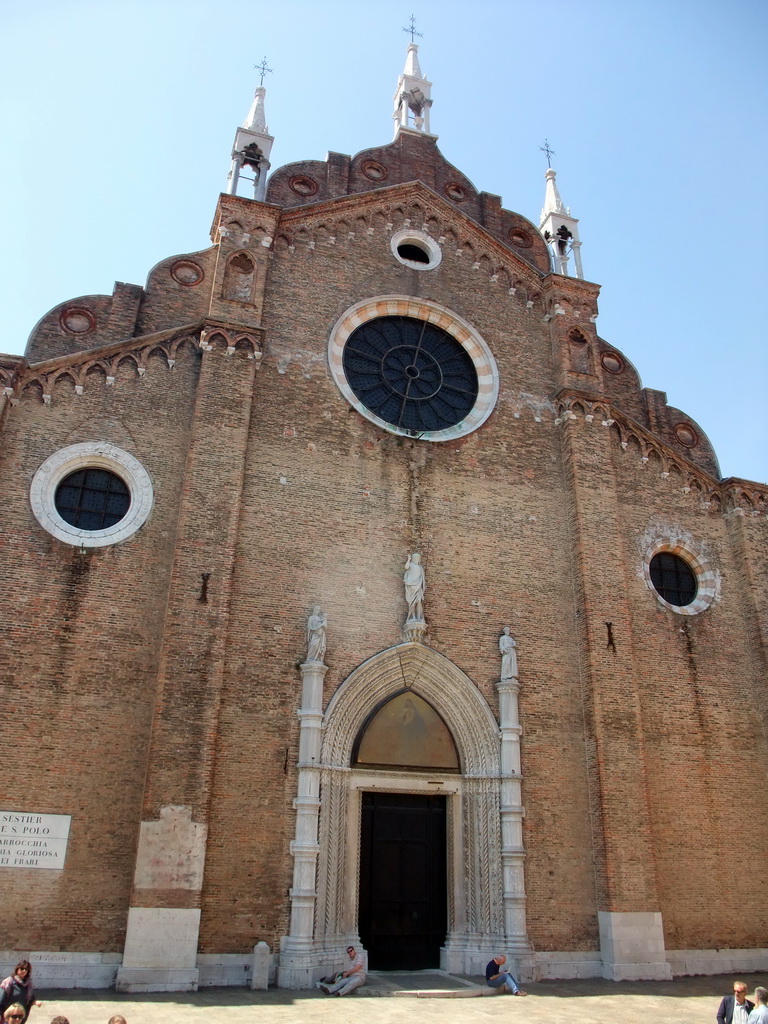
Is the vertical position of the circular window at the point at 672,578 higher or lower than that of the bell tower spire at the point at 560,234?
lower

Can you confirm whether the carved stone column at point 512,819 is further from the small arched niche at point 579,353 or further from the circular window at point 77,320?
the circular window at point 77,320

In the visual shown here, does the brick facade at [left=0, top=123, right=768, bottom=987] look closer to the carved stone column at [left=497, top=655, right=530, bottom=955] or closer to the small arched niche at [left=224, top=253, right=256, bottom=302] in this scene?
the small arched niche at [left=224, top=253, right=256, bottom=302]

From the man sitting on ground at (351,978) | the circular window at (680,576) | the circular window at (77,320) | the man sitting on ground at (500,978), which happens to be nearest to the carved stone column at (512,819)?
the man sitting on ground at (500,978)

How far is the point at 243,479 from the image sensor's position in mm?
13734

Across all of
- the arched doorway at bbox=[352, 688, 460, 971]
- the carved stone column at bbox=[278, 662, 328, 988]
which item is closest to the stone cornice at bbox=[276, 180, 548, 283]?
the carved stone column at bbox=[278, 662, 328, 988]

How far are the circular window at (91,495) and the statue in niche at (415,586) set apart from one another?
440 centimetres

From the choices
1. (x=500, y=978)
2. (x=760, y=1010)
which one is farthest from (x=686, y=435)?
(x=760, y=1010)

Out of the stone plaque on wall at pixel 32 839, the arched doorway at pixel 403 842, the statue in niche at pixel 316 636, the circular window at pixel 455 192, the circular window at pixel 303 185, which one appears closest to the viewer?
the stone plaque on wall at pixel 32 839

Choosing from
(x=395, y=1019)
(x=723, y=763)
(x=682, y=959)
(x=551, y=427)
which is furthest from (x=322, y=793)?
(x=551, y=427)

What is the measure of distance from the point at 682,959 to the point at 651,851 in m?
1.71

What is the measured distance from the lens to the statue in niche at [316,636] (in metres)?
12.9

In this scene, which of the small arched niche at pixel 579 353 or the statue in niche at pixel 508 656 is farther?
the small arched niche at pixel 579 353

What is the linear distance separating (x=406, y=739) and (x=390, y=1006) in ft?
13.5

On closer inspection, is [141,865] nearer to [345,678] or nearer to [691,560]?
[345,678]
